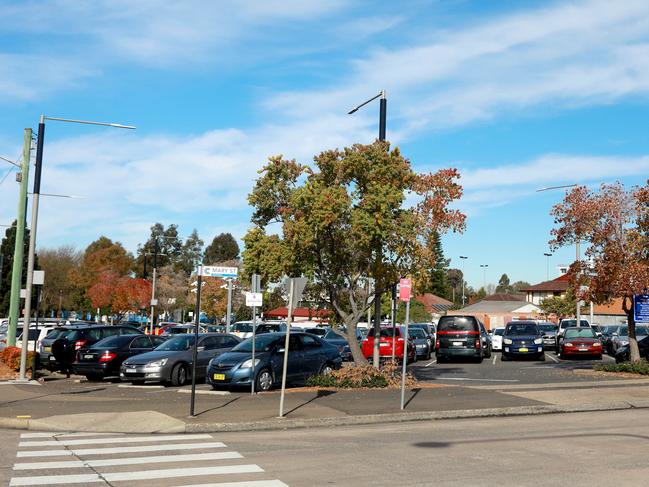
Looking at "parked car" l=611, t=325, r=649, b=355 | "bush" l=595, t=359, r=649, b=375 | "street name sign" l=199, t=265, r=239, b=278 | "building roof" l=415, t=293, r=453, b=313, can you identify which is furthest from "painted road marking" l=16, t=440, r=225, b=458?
"building roof" l=415, t=293, r=453, b=313

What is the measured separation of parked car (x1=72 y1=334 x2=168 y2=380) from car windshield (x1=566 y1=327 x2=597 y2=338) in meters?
20.6

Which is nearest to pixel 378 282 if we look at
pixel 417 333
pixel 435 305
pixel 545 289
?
pixel 417 333

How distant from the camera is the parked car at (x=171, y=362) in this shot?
67.2 feet

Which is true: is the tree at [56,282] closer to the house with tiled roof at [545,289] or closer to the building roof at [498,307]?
the building roof at [498,307]

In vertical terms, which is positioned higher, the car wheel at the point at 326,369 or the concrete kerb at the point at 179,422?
the car wheel at the point at 326,369

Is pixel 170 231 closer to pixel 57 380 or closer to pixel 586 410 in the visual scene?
pixel 57 380

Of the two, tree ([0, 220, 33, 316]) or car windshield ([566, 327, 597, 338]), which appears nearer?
car windshield ([566, 327, 597, 338])

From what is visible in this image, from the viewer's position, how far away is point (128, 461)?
9.98 meters

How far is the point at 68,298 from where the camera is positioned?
82.5 metres

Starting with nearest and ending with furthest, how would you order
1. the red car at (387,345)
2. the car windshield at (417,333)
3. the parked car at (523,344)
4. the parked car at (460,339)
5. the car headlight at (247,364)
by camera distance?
the car headlight at (247,364)
the red car at (387,345)
the parked car at (460,339)
the parked car at (523,344)
the car windshield at (417,333)

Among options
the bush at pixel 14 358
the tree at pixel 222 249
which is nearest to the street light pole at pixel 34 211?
the bush at pixel 14 358

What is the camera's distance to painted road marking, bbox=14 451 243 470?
9695mm

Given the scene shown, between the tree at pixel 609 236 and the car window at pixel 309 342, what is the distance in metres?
8.81

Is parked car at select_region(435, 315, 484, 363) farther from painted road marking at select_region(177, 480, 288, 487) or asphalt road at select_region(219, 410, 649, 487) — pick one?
painted road marking at select_region(177, 480, 288, 487)
